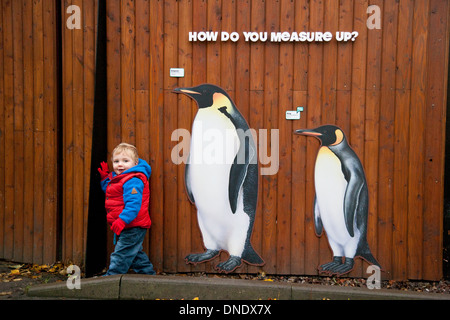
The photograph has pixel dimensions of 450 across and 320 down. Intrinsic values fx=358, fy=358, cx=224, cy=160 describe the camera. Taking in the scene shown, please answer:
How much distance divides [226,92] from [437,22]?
2571 millimetres

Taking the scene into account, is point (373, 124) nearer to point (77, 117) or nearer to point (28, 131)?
point (77, 117)

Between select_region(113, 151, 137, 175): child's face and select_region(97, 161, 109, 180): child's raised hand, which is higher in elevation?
select_region(113, 151, 137, 175): child's face

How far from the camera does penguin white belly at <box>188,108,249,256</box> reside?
170 inches

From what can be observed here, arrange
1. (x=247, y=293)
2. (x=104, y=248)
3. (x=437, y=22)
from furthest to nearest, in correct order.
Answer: (x=104, y=248) < (x=437, y=22) < (x=247, y=293)

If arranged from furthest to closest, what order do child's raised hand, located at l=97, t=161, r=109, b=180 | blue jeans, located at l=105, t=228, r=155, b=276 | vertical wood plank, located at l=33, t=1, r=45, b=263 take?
vertical wood plank, located at l=33, t=1, r=45, b=263 < child's raised hand, located at l=97, t=161, r=109, b=180 < blue jeans, located at l=105, t=228, r=155, b=276

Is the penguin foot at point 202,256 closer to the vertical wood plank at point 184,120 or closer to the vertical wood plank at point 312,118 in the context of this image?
the vertical wood plank at point 184,120

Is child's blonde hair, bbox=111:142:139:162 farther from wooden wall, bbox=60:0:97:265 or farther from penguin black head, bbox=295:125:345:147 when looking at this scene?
penguin black head, bbox=295:125:345:147

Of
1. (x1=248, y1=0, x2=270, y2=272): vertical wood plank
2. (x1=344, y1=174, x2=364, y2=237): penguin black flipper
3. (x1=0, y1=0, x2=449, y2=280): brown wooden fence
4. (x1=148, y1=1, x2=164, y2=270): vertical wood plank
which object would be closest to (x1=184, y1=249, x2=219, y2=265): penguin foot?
(x1=0, y1=0, x2=449, y2=280): brown wooden fence

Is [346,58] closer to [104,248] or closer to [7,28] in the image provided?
[104,248]

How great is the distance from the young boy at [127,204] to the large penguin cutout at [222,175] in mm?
614

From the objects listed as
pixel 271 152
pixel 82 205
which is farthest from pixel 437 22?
pixel 82 205

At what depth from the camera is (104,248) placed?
442 centimetres

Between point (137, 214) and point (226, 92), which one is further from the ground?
point (226, 92)

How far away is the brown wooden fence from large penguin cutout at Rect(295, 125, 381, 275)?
0.09m
